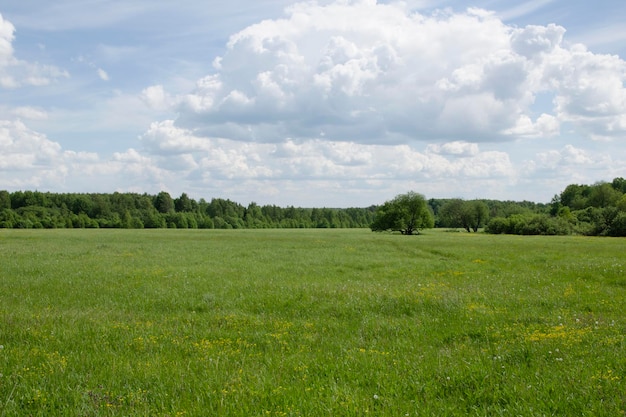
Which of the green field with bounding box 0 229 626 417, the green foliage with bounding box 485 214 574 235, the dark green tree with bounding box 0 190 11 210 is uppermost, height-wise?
the dark green tree with bounding box 0 190 11 210

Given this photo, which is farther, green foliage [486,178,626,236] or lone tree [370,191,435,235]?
lone tree [370,191,435,235]

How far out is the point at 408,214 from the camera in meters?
102

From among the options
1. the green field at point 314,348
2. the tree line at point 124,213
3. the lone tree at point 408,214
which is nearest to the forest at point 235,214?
the tree line at point 124,213

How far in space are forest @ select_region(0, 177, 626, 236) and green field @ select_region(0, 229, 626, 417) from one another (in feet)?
271

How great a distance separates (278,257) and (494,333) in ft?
78.0

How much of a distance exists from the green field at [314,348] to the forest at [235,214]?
271 feet

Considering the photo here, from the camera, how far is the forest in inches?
3711

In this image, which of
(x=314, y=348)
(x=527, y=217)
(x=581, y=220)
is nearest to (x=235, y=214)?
(x=527, y=217)

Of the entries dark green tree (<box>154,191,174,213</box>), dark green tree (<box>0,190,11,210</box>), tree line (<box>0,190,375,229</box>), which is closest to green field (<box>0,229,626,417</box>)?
tree line (<box>0,190,375,229</box>)

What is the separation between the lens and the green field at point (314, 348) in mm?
6328

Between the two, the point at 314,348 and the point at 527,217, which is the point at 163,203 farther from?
the point at 314,348

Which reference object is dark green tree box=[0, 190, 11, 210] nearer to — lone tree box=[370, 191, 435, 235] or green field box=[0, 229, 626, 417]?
lone tree box=[370, 191, 435, 235]

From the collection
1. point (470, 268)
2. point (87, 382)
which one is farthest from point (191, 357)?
point (470, 268)

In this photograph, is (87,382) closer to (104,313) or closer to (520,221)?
(104,313)
